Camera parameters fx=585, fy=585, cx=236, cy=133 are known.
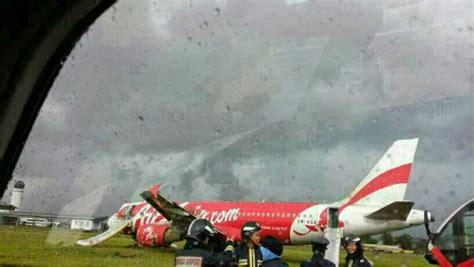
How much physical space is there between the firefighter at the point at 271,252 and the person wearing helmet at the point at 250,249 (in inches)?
1.6

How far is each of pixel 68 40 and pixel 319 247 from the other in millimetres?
3411

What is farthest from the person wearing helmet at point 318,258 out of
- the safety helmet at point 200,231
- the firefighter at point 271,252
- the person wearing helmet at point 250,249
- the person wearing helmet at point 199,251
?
the safety helmet at point 200,231

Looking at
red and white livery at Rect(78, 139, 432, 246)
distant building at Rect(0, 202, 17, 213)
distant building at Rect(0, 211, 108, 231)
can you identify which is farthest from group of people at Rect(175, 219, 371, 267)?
red and white livery at Rect(78, 139, 432, 246)

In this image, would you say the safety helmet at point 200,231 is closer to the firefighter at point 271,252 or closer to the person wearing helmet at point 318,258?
the firefighter at point 271,252

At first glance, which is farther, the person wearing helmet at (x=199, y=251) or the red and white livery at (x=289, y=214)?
the red and white livery at (x=289, y=214)

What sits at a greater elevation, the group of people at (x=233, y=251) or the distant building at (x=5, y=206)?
the distant building at (x=5, y=206)

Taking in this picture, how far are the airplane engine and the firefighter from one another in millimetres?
14270

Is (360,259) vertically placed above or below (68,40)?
below

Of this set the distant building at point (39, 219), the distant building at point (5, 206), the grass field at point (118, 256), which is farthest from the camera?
the grass field at point (118, 256)

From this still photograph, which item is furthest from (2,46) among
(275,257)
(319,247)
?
(319,247)

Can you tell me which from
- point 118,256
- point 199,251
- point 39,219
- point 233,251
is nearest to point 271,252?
point 233,251

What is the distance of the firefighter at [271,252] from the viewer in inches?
159

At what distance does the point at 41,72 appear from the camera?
1.79 metres

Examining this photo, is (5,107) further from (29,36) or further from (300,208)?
(300,208)
